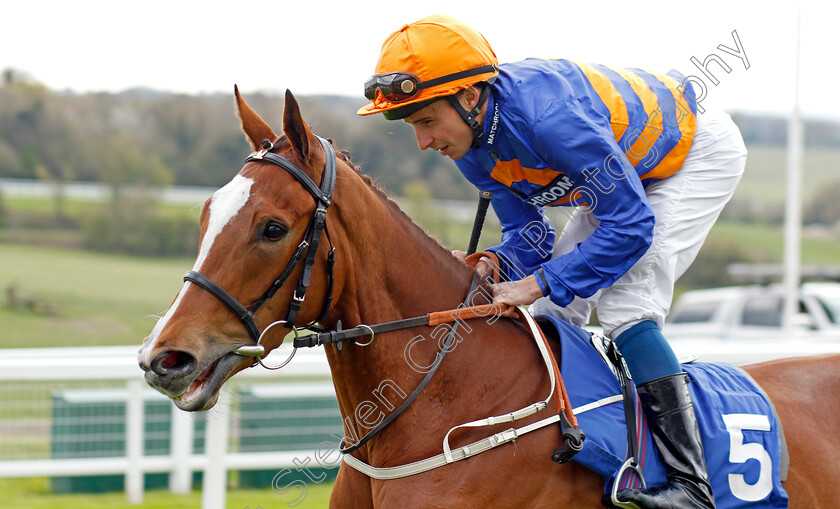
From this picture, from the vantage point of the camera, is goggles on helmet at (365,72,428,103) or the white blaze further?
goggles on helmet at (365,72,428,103)

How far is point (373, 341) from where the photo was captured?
2406 mm

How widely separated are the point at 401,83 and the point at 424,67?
92 mm

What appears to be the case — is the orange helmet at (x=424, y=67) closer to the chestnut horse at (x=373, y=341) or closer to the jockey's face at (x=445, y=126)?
the jockey's face at (x=445, y=126)

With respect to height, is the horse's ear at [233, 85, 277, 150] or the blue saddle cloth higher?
the horse's ear at [233, 85, 277, 150]

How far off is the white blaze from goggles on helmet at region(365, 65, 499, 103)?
0.54m

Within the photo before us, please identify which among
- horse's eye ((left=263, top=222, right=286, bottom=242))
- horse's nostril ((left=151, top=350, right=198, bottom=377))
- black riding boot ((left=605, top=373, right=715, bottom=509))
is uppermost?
horse's eye ((left=263, top=222, right=286, bottom=242))

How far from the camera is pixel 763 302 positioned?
46.7 feet

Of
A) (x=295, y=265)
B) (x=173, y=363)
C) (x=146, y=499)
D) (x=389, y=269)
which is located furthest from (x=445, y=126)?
(x=146, y=499)

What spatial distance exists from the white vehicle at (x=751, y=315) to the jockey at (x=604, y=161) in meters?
10.0

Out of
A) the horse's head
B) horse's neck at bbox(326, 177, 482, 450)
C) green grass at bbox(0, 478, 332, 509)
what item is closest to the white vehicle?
green grass at bbox(0, 478, 332, 509)

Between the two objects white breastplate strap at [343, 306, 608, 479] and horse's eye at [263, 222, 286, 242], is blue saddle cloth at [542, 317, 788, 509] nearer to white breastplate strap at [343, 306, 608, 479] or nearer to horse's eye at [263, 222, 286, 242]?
white breastplate strap at [343, 306, 608, 479]

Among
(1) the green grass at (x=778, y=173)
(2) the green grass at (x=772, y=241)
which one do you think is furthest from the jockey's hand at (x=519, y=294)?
(1) the green grass at (x=778, y=173)

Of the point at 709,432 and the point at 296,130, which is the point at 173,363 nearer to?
the point at 296,130

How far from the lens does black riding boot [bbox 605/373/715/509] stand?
2.51m
